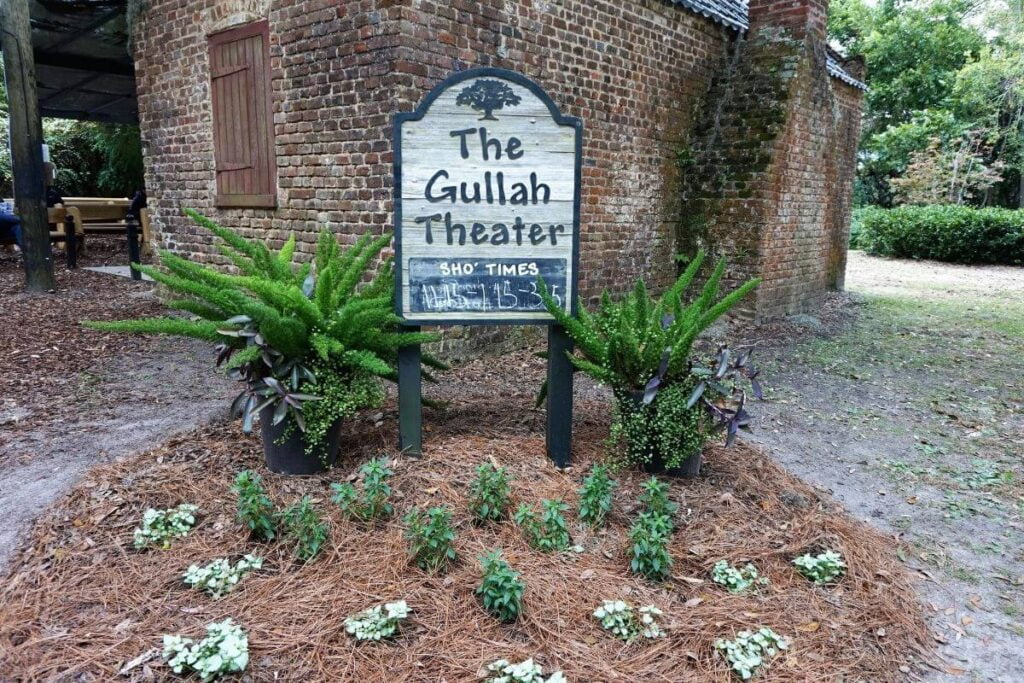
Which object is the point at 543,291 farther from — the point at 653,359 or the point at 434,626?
the point at 434,626

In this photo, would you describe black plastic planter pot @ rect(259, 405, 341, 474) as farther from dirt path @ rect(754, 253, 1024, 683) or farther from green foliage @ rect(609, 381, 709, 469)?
dirt path @ rect(754, 253, 1024, 683)

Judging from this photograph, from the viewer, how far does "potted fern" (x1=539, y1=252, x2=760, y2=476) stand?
333cm

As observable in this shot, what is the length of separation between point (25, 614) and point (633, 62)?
6.91 metres

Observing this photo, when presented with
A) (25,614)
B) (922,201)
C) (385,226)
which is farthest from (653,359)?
(922,201)

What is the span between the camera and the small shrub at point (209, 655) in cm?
217

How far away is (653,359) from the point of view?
11.1ft

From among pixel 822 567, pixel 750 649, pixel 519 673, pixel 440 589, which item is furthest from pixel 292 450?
pixel 822 567

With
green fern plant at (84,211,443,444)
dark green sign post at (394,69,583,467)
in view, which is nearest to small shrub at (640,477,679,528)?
dark green sign post at (394,69,583,467)

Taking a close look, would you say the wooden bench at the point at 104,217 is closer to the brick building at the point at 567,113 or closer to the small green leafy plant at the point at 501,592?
the brick building at the point at 567,113

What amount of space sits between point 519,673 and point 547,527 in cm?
78

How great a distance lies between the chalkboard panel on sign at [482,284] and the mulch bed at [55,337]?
2966 millimetres

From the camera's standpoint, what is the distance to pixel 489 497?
10.0ft

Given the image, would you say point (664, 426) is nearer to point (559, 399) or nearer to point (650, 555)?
point (559, 399)

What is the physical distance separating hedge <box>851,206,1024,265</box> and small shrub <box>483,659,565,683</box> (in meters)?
18.9
